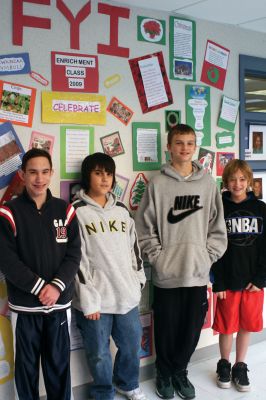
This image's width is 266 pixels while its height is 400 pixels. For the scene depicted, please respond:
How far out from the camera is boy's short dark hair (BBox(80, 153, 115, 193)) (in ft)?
7.64

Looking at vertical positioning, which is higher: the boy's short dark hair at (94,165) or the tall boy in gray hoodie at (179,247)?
the boy's short dark hair at (94,165)

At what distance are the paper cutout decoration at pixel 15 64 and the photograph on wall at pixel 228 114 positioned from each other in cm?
136

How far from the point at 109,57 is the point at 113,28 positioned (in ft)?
0.54

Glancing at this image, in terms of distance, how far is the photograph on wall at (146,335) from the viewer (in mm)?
2748

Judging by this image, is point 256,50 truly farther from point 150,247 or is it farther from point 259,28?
point 150,247

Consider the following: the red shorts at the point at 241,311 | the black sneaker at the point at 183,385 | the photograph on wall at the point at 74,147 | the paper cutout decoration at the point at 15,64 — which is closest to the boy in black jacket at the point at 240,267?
the red shorts at the point at 241,311

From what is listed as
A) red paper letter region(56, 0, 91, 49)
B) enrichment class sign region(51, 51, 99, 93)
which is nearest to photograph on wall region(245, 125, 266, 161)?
enrichment class sign region(51, 51, 99, 93)

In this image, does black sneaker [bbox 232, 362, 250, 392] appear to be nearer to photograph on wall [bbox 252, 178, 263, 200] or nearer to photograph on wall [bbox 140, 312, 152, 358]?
photograph on wall [bbox 140, 312, 152, 358]

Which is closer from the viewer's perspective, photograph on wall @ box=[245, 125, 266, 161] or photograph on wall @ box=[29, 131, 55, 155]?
photograph on wall @ box=[29, 131, 55, 155]

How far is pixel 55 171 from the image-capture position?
2367 mm

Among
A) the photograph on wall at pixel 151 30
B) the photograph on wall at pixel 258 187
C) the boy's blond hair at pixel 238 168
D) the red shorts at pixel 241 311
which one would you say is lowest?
the red shorts at pixel 241 311

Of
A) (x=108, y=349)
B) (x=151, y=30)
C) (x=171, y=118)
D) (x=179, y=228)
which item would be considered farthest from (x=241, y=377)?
(x=151, y=30)

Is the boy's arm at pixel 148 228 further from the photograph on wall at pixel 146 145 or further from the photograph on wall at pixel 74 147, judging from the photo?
the photograph on wall at pixel 74 147

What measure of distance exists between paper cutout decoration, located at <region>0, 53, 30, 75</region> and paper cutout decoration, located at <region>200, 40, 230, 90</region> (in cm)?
120
